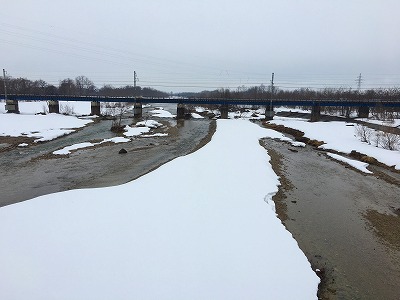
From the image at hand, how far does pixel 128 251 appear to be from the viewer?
26.1ft

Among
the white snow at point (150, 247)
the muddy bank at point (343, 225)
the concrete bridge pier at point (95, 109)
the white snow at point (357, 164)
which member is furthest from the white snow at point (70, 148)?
the concrete bridge pier at point (95, 109)

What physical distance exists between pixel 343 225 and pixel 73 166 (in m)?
16.7

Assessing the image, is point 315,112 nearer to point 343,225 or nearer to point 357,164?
point 357,164

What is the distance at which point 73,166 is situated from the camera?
1961cm

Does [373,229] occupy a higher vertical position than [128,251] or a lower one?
lower

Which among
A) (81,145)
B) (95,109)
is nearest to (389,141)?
(81,145)

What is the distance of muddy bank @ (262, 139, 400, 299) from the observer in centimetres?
767

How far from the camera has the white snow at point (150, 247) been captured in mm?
6574

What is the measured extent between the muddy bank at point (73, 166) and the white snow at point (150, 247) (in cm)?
311

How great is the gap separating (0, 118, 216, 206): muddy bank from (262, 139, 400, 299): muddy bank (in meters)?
7.33

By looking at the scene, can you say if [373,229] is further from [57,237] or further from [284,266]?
[57,237]

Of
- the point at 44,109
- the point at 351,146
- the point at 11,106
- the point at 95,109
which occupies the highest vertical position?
the point at 11,106

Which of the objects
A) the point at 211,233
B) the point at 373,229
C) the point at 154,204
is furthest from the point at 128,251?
the point at 373,229

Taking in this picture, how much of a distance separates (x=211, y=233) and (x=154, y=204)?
10.1 ft
